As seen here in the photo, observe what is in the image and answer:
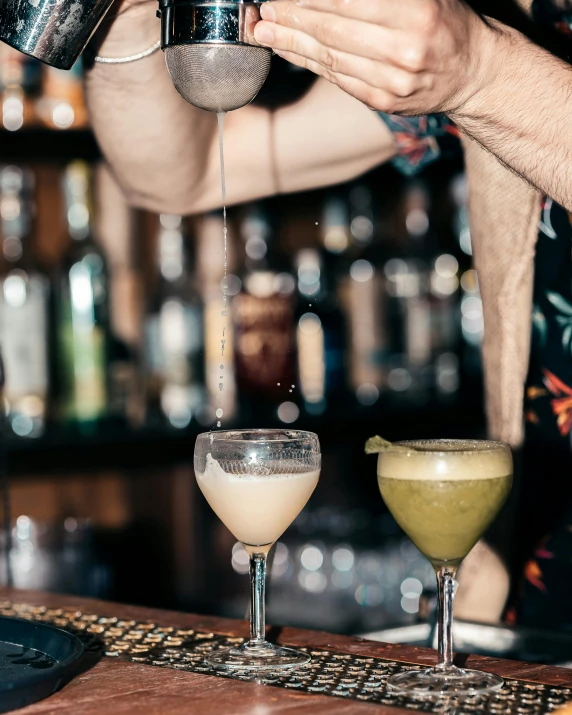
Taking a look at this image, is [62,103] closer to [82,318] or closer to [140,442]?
[82,318]

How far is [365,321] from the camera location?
8.07ft

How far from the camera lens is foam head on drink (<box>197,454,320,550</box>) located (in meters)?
0.99

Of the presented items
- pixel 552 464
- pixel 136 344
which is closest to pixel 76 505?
pixel 136 344

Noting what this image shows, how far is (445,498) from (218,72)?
1.26 ft

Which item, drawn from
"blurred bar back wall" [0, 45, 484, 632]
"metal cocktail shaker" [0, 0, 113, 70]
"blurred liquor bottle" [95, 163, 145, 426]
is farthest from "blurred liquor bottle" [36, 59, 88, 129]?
"metal cocktail shaker" [0, 0, 113, 70]

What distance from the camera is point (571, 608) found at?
1.33m

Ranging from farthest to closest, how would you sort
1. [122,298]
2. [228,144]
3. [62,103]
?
[122,298] → [62,103] → [228,144]

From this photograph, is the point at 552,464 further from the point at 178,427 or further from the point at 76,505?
the point at 76,505

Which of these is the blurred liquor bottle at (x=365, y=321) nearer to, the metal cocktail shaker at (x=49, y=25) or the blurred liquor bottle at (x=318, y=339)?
the blurred liquor bottle at (x=318, y=339)

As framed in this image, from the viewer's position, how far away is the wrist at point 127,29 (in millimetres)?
1206

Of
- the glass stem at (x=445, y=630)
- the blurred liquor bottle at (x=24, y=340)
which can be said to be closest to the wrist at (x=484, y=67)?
the glass stem at (x=445, y=630)

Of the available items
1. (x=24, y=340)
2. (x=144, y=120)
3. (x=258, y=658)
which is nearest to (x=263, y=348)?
(x=24, y=340)

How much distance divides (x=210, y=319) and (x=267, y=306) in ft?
0.38

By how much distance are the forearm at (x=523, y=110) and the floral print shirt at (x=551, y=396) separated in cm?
31
